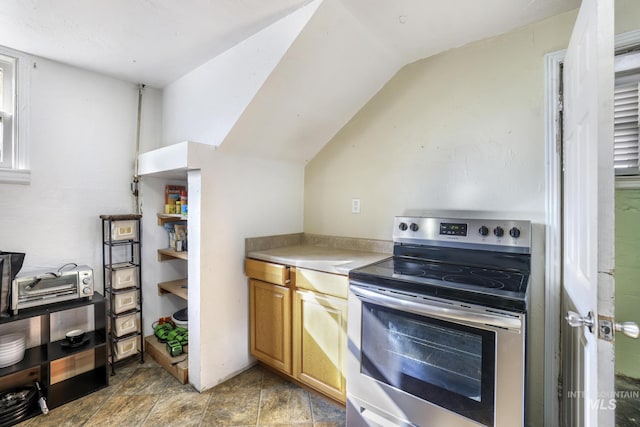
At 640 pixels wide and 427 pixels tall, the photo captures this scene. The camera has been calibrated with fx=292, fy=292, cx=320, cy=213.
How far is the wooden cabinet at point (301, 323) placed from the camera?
5.67 ft

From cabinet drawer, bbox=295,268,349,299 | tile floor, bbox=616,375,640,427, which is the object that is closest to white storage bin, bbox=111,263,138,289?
cabinet drawer, bbox=295,268,349,299

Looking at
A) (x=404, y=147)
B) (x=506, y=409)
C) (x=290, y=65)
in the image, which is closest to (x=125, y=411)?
(x=506, y=409)

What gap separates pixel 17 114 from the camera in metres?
1.94

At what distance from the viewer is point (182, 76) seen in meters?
2.35

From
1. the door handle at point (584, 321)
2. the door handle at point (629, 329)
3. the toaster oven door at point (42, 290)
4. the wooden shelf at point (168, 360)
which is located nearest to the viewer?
the door handle at point (629, 329)

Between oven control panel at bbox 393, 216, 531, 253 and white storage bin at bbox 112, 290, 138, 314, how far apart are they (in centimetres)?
207

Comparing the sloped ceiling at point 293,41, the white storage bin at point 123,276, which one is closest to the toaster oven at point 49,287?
the white storage bin at point 123,276

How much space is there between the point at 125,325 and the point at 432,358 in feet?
7.37

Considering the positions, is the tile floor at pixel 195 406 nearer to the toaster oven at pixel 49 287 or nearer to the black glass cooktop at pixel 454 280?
the toaster oven at pixel 49 287

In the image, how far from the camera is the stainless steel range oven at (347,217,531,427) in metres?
1.13

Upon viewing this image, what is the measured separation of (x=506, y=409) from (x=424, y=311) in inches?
17.4

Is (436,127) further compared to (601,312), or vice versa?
(436,127)

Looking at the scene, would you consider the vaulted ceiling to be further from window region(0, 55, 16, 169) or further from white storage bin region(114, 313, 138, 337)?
white storage bin region(114, 313, 138, 337)

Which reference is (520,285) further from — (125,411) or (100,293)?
(100,293)
